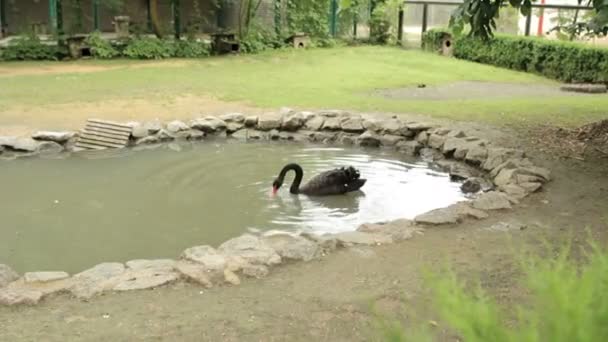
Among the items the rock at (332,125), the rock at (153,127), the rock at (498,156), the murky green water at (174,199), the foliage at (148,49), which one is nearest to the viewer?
the murky green water at (174,199)

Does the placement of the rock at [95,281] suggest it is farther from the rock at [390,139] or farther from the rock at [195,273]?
the rock at [390,139]

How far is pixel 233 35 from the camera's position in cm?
2112

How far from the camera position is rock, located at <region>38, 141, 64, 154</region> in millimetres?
9283

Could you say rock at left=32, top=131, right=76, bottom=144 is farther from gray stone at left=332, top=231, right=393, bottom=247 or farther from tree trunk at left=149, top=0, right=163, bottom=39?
tree trunk at left=149, top=0, right=163, bottom=39

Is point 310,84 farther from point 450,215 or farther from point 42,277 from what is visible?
point 42,277

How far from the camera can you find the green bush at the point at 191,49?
19766 millimetres

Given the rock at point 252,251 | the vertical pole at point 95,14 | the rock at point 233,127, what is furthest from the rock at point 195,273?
the vertical pole at point 95,14

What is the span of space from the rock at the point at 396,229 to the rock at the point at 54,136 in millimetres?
4971

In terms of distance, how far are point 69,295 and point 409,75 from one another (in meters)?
13.2

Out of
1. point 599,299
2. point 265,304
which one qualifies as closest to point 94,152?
point 265,304

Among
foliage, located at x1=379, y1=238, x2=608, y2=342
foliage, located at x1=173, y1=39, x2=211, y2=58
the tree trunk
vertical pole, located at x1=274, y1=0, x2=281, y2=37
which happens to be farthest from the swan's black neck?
vertical pole, located at x1=274, y1=0, x2=281, y2=37

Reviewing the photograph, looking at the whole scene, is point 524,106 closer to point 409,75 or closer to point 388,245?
point 409,75

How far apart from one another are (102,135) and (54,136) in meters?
0.60

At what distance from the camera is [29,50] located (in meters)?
18.5
